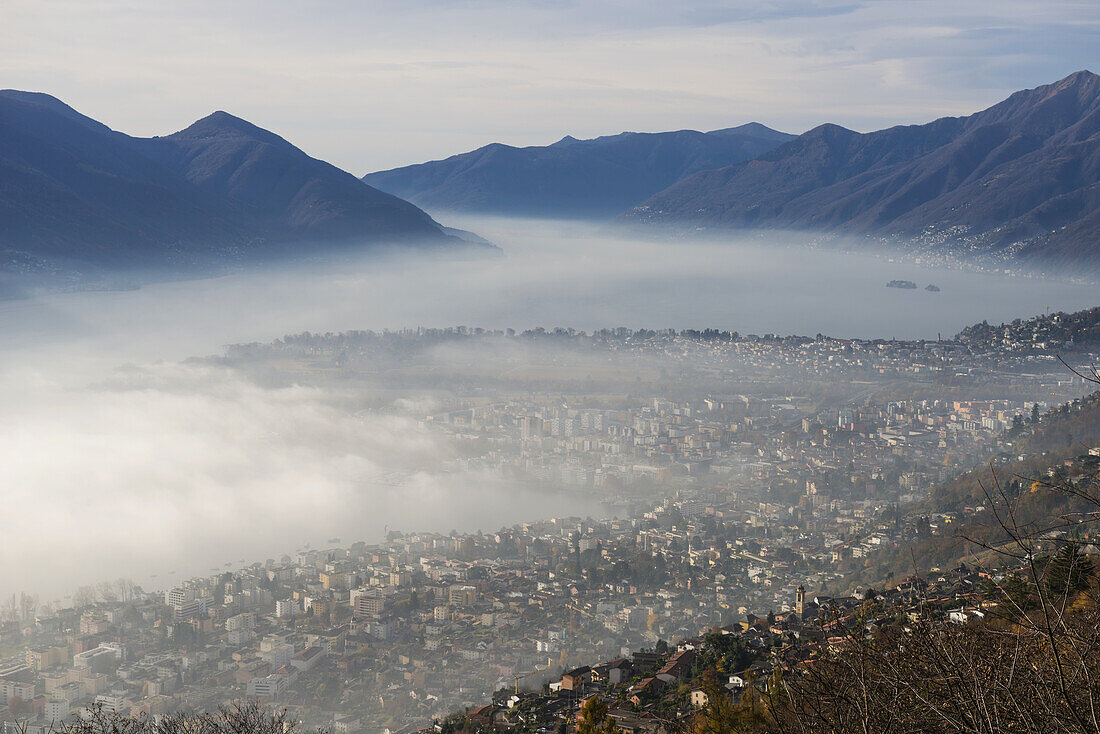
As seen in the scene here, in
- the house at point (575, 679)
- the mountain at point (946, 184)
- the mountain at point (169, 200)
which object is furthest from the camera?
the mountain at point (946, 184)

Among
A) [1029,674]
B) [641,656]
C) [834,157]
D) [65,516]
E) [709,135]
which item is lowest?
→ [65,516]

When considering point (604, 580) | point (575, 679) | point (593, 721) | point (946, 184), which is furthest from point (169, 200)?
point (593, 721)

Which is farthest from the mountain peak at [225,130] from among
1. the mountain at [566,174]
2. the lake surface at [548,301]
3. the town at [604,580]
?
the town at [604,580]

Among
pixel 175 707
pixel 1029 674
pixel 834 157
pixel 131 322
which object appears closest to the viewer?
pixel 1029 674

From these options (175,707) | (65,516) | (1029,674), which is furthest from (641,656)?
(65,516)

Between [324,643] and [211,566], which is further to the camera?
[211,566]

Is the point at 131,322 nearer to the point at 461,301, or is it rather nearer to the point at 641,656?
the point at 461,301

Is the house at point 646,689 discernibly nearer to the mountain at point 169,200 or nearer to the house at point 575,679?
the house at point 575,679
